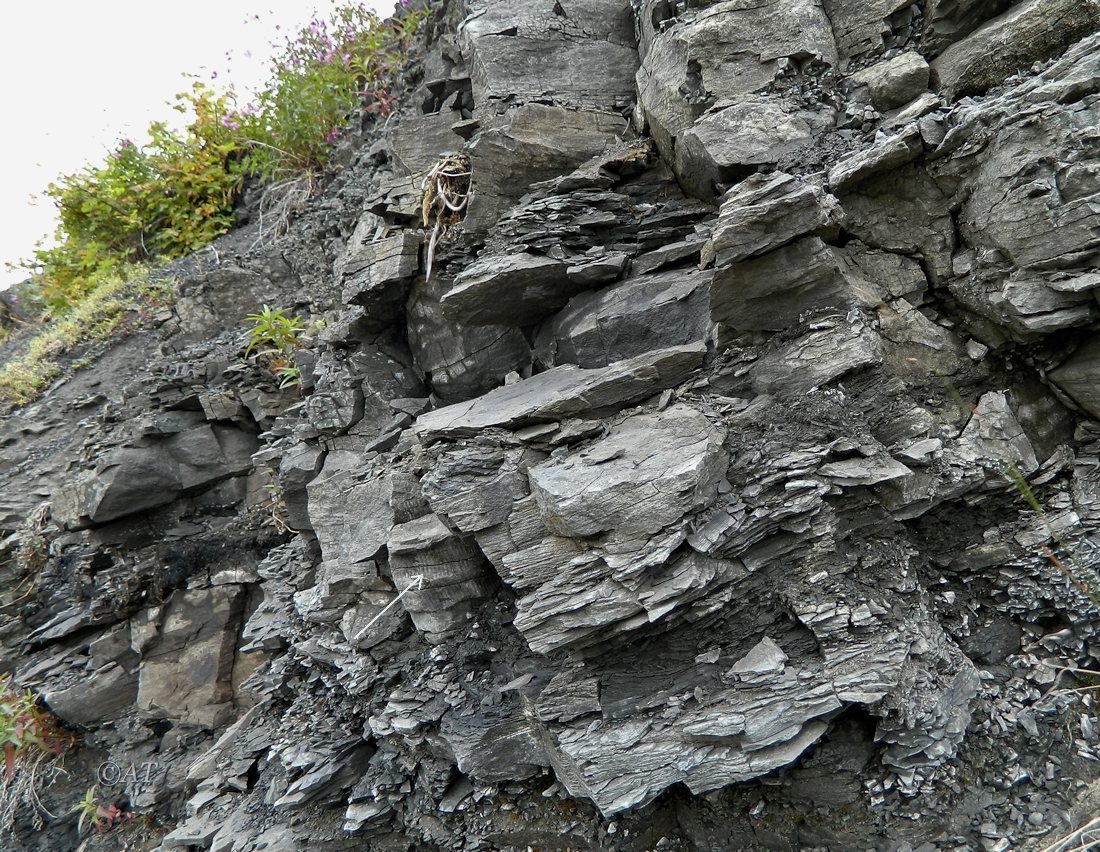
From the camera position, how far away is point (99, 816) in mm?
7570

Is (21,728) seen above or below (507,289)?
below

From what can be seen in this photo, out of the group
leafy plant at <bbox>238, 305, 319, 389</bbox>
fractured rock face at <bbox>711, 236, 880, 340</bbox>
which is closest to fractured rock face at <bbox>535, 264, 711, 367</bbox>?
fractured rock face at <bbox>711, 236, 880, 340</bbox>

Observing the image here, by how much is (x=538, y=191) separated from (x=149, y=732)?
8815 mm

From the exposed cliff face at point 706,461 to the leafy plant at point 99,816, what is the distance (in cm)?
37

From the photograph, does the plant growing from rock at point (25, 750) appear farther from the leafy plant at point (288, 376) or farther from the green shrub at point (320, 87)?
the green shrub at point (320, 87)

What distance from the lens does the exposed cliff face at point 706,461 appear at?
4.25m

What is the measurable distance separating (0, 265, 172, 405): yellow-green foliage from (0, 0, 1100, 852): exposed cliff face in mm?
6329

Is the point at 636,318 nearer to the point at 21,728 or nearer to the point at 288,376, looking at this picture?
the point at 288,376

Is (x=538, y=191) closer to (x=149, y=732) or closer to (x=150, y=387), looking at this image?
(x=150, y=387)

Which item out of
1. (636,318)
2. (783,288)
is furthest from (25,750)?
(783,288)

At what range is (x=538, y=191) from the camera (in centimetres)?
648
